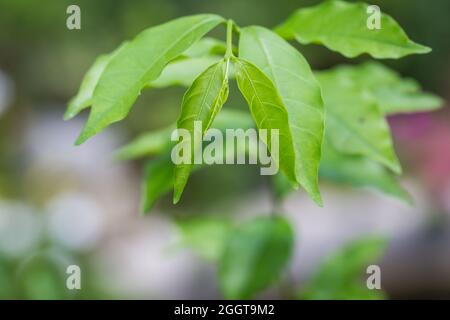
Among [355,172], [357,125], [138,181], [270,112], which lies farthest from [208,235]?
[138,181]

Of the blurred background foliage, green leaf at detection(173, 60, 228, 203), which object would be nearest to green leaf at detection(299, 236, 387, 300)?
green leaf at detection(173, 60, 228, 203)

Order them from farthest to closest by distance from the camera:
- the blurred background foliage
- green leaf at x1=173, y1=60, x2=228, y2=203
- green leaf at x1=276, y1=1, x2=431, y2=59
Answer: the blurred background foliage
green leaf at x1=276, y1=1, x2=431, y2=59
green leaf at x1=173, y1=60, x2=228, y2=203

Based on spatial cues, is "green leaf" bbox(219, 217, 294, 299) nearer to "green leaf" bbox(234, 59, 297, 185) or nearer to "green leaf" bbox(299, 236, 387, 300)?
"green leaf" bbox(299, 236, 387, 300)

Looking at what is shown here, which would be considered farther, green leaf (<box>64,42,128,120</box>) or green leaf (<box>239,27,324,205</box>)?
green leaf (<box>64,42,128,120</box>)

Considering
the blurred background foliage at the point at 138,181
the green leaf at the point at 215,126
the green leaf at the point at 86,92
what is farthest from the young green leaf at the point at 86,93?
the blurred background foliage at the point at 138,181

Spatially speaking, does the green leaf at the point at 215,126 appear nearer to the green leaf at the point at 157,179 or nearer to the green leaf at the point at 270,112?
the green leaf at the point at 157,179
